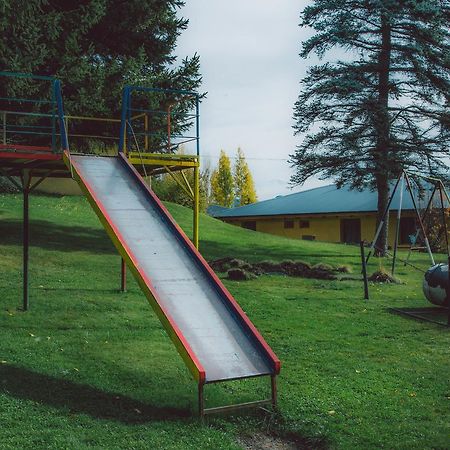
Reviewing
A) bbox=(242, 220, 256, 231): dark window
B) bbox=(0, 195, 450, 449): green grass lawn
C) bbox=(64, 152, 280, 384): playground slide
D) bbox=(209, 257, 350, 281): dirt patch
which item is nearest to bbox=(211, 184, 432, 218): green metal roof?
bbox=(242, 220, 256, 231): dark window

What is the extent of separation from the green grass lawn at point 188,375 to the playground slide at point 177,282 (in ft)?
2.16

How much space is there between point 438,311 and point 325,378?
6.40 m

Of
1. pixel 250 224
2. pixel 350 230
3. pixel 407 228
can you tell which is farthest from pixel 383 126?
pixel 250 224

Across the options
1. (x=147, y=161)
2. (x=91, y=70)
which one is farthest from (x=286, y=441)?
(x=91, y=70)

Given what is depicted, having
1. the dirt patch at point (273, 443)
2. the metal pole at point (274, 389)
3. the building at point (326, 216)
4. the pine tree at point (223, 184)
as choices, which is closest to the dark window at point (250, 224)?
the building at point (326, 216)

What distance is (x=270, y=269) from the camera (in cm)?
2061

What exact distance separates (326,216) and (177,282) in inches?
1350

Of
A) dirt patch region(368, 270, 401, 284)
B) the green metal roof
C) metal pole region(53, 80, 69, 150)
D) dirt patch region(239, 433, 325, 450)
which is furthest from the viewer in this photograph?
the green metal roof

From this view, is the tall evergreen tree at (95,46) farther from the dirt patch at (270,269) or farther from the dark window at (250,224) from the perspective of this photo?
the dark window at (250,224)

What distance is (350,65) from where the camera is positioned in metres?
29.0

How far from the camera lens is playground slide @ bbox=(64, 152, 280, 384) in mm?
8094

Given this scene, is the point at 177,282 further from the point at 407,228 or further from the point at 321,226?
the point at 321,226

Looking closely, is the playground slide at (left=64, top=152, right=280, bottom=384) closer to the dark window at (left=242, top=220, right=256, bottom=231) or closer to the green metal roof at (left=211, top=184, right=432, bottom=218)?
the green metal roof at (left=211, top=184, right=432, bottom=218)

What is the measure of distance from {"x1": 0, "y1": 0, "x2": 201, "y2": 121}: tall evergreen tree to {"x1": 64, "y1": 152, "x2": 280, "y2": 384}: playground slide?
1099cm
